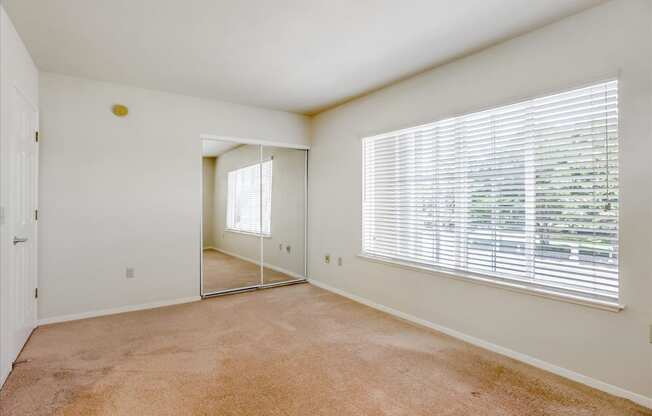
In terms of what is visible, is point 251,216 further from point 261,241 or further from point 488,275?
point 488,275

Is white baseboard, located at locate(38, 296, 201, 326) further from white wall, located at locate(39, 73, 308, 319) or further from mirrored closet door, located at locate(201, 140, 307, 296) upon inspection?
mirrored closet door, located at locate(201, 140, 307, 296)

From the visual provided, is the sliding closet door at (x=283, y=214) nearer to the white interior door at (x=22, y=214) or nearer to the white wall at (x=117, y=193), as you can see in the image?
the white wall at (x=117, y=193)

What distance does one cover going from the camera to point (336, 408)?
202 centimetres

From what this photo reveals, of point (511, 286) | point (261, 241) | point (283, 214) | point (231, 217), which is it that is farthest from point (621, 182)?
point (231, 217)

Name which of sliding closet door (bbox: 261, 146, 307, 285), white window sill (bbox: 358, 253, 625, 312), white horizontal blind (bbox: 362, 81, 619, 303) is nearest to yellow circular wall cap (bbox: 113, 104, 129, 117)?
sliding closet door (bbox: 261, 146, 307, 285)

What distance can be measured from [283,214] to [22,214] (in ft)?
9.65

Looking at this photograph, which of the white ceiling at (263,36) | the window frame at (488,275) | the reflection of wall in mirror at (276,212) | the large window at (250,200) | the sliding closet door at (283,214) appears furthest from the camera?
the sliding closet door at (283,214)

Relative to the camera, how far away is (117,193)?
3770 millimetres

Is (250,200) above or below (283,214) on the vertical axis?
above

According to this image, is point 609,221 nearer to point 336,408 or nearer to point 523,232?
point 523,232

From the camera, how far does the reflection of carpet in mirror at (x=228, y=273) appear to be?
441 cm

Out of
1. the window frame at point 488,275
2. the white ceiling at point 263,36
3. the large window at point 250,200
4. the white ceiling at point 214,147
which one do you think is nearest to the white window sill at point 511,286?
the window frame at point 488,275

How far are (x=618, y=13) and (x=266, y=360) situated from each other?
347 cm

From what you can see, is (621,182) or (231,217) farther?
(231,217)
